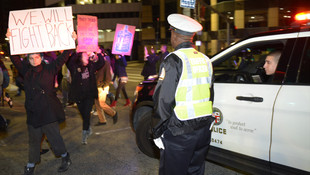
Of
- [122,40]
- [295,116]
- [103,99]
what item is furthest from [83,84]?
[295,116]

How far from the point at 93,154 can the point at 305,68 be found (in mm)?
3500

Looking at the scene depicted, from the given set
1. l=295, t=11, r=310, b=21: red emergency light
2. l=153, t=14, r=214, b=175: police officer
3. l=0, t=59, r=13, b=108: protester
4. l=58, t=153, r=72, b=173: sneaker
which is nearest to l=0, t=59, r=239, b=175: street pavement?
l=58, t=153, r=72, b=173: sneaker

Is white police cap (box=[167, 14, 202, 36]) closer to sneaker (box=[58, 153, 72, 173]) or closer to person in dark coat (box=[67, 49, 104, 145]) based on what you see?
sneaker (box=[58, 153, 72, 173])

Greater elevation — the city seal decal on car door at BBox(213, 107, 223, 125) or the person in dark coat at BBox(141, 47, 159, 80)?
the person in dark coat at BBox(141, 47, 159, 80)

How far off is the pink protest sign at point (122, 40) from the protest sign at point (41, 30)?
397 cm

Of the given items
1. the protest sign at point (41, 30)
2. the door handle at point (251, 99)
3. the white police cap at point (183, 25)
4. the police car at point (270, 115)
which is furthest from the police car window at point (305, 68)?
the protest sign at point (41, 30)

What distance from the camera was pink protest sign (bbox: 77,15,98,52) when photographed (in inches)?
229

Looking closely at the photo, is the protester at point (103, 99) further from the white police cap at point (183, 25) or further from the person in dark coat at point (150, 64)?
the white police cap at point (183, 25)

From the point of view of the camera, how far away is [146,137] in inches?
163

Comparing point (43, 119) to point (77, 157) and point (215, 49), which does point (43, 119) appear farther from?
point (215, 49)

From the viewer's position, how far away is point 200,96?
2334mm

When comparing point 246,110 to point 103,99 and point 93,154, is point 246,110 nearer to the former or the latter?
point 93,154

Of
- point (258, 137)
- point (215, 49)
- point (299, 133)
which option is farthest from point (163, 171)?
Answer: point (215, 49)

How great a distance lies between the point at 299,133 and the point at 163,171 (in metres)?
1.34
